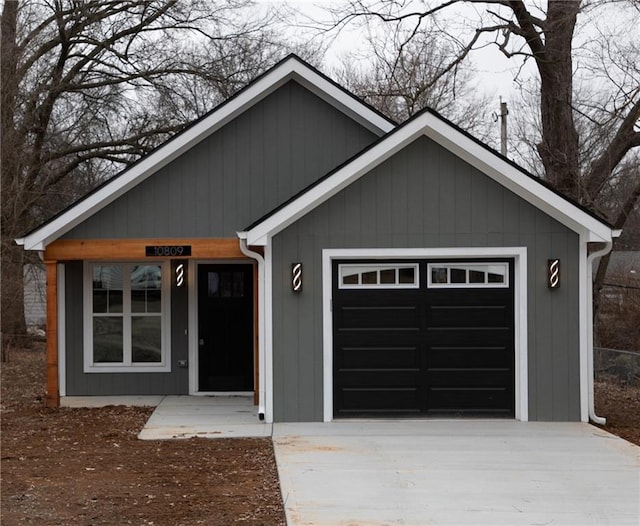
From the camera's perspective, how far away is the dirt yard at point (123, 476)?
6824mm

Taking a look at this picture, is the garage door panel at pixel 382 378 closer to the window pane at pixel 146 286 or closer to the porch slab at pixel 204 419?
the porch slab at pixel 204 419

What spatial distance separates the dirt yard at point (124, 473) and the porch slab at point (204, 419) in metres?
0.27

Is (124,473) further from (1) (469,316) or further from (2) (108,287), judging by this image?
(2) (108,287)

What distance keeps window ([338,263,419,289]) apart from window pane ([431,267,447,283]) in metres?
0.23

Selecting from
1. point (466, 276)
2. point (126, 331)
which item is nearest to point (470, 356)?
point (466, 276)

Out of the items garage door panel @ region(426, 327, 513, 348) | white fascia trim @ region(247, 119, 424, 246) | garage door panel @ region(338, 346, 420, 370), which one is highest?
white fascia trim @ region(247, 119, 424, 246)

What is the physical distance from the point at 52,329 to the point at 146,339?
1941mm

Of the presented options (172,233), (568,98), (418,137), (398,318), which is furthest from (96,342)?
(568,98)

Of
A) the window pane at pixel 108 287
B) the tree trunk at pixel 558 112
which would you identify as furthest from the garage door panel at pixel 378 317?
the tree trunk at pixel 558 112

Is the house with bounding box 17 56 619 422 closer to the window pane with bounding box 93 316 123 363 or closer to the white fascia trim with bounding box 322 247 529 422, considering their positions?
the white fascia trim with bounding box 322 247 529 422

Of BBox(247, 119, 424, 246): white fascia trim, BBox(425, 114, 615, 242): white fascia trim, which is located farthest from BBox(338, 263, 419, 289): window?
BBox(425, 114, 615, 242): white fascia trim

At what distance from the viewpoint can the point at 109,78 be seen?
22.1 metres

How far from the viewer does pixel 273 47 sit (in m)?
23.1

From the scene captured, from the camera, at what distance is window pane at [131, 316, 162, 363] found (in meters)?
13.8
